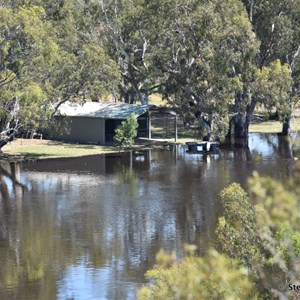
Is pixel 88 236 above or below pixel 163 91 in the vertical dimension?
below

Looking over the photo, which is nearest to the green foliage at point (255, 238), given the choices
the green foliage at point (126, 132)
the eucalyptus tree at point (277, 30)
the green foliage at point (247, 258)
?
the green foliage at point (247, 258)

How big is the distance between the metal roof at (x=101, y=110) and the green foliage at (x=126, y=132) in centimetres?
251

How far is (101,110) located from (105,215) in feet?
92.0

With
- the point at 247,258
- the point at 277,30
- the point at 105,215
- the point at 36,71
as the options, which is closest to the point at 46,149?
the point at 36,71

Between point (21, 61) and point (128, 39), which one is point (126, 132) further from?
point (128, 39)

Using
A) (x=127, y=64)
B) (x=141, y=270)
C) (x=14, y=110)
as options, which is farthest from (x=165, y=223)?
(x=127, y=64)

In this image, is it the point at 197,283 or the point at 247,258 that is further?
the point at 247,258

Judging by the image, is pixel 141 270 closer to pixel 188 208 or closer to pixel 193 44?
pixel 188 208

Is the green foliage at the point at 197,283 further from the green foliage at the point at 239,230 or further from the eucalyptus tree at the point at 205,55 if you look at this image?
the eucalyptus tree at the point at 205,55

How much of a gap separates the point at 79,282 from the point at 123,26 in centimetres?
4586

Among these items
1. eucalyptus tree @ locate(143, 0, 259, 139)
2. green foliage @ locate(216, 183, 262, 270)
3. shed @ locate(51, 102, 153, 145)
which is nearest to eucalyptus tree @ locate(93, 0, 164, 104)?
shed @ locate(51, 102, 153, 145)

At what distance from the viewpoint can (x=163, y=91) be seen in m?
61.3

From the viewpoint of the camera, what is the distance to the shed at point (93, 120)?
59125mm

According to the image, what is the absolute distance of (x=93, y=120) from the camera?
59.3 meters
